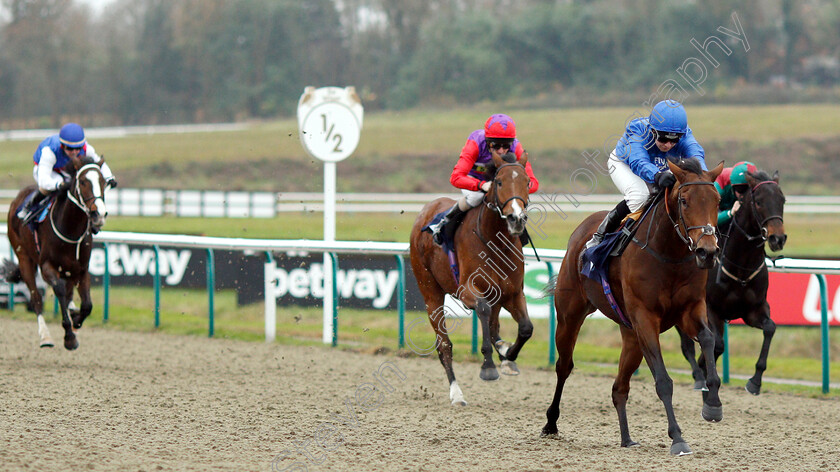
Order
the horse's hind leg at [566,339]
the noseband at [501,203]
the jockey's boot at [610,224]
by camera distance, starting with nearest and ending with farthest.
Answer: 1. the jockey's boot at [610,224]
2. the horse's hind leg at [566,339]
3. the noseband at [501,203]

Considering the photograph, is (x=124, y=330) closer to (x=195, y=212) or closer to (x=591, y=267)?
(x=591, y=267)

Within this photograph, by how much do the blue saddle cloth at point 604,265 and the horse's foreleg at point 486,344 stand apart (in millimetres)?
967

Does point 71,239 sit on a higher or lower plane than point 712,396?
higher

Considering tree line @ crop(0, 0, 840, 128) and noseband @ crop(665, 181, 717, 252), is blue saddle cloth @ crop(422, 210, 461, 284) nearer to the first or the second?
noseband @ crop(665, 181, 717, 252)

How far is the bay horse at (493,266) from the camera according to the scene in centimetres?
585

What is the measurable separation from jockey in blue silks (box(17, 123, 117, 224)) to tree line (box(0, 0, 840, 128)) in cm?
3017

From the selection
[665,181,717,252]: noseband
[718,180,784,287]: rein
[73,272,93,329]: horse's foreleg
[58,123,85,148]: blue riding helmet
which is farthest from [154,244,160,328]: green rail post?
[665,181,717,252]: noseband

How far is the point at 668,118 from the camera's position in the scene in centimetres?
496

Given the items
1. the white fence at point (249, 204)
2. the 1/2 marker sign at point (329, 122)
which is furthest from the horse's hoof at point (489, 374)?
the white fence at point (249, 204)

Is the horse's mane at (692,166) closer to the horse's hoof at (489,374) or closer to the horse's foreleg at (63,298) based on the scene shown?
the horse's hoof at (489,374)

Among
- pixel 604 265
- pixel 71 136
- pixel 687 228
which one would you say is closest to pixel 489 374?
pixel 604 265

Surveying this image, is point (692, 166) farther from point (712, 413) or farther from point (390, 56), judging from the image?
point (390, 56)

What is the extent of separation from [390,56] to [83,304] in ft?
118

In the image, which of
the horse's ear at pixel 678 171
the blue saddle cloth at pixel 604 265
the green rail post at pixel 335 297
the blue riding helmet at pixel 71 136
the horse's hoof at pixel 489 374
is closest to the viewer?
the horse's ear at pixel 678 171
